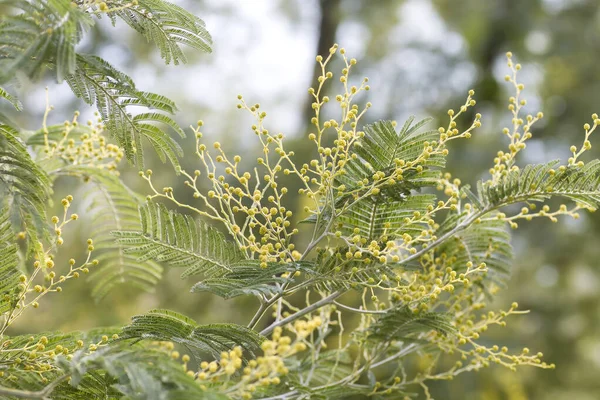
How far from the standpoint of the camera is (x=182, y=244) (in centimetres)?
116

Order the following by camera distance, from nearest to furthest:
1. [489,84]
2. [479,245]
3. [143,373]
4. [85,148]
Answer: [143,373] < [479,245] < [85,148] < [489,84]

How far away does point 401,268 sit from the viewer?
4.21 feet

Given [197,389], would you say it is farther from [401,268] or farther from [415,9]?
[415,9]

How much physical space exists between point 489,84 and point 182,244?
16.9ft

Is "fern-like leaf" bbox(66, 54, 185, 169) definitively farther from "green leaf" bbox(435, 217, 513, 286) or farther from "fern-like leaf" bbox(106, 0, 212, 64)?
"green leaf" bbox(435, 217, 513, 286)

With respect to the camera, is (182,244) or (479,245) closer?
(182,244)

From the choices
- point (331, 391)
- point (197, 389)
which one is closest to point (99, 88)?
point (197, 389)

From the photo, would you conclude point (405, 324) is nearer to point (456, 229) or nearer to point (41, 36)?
point (456, 229)

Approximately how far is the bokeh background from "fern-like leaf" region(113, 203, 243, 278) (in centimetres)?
346

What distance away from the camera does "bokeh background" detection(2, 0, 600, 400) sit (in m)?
5.10

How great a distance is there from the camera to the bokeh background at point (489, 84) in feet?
16.7

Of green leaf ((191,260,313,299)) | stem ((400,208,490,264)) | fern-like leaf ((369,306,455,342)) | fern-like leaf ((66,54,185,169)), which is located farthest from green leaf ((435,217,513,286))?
fern-like leaf ((66,54,185,169))

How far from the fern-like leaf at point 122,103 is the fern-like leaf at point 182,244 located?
0.11 meters

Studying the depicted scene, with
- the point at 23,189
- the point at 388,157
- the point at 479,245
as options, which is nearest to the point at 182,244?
the point at 23,189
